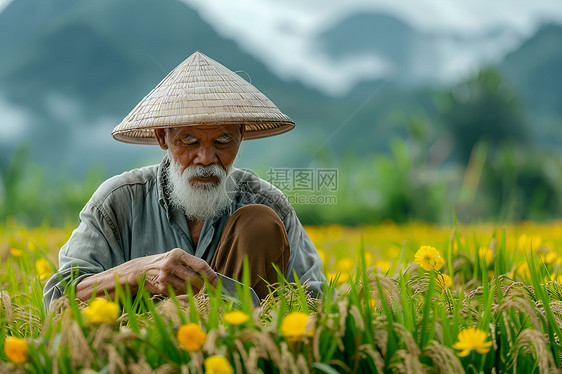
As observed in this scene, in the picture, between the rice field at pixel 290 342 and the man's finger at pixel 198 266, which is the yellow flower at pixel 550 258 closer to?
the rice field at pixel 290 342

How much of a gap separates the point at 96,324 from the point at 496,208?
8023 mm

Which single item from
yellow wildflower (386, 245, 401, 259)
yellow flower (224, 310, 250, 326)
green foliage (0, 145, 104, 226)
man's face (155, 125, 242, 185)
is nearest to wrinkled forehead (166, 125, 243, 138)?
man's face (155, 125, 242, 185)

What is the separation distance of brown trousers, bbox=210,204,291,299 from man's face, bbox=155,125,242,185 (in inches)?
10.3

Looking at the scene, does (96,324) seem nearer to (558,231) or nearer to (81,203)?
(558,231)

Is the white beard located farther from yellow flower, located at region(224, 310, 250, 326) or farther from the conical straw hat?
yellow flower, located at region(224, 310, 250, 326)

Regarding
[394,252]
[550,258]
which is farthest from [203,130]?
[394,252]

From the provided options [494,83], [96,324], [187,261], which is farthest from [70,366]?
[494,83]

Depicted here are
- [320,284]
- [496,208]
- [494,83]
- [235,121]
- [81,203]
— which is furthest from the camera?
[494,83]

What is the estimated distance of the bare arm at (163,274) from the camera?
79.9 inches

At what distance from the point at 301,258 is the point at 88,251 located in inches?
36.3

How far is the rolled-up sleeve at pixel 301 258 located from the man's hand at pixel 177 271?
53 centimetres

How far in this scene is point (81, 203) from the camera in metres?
7.54

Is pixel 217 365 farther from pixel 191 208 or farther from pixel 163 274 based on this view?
pixel 191 208

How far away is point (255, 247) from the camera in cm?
225
